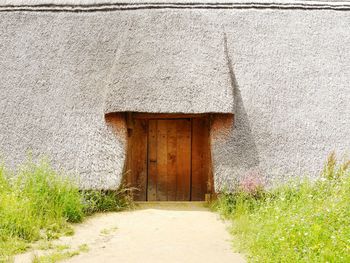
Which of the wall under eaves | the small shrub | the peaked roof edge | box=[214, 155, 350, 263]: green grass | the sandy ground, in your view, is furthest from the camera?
the peaked roof edge

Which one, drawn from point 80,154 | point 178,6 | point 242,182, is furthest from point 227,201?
point 178,6

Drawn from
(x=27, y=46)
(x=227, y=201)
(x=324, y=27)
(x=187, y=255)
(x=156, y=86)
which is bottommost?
(x=187, y=255)

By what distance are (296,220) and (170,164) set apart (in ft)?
10.4

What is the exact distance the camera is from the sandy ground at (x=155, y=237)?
4324 millimetres

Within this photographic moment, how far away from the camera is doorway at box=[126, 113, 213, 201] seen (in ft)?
23.6

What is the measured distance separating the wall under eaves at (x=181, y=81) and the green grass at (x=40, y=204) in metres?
0.23

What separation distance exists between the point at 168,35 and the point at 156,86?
1.10m

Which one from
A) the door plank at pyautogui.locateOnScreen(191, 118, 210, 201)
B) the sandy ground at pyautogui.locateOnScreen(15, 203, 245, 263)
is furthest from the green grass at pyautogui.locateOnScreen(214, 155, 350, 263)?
the door plank at pyautogui.locateOnScreen(191, 118, 210, 201)

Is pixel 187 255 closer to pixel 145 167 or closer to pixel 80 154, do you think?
pixel 80 154

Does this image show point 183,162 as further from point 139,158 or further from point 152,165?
point 139,158

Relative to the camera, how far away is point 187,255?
172 inches

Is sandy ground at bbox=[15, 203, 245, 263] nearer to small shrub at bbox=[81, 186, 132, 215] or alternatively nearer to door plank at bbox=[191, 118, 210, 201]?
small shrub at bbox=[81, 186, 132, 215]

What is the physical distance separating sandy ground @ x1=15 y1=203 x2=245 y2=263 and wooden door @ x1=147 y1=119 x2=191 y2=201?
894 mm

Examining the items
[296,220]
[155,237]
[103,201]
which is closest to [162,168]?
[103,201]
